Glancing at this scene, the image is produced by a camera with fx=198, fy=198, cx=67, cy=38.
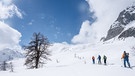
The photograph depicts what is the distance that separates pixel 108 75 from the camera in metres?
17.8

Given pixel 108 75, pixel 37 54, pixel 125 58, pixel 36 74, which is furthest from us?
pixel 37 54

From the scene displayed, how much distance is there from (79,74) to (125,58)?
8.31m

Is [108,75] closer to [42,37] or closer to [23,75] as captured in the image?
[23,75]

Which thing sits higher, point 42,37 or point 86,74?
point 42,37

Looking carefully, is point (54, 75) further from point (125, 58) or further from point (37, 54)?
point (37, 54)

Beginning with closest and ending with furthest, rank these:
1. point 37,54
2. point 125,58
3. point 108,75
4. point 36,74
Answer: point 108,75
point 36,74
point 125,58
point 37,54

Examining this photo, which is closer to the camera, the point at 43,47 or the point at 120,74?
the point at 120,74

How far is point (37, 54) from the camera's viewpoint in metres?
37.2

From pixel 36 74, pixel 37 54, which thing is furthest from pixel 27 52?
pixel 36 74

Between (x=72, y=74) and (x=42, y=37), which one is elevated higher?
(x=42, y=37)

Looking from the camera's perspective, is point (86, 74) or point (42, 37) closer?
point (86, 74)

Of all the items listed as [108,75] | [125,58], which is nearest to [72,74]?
[108,75]

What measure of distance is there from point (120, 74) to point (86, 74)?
3174 mm

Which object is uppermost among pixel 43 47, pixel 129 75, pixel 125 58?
pixel 43 47
